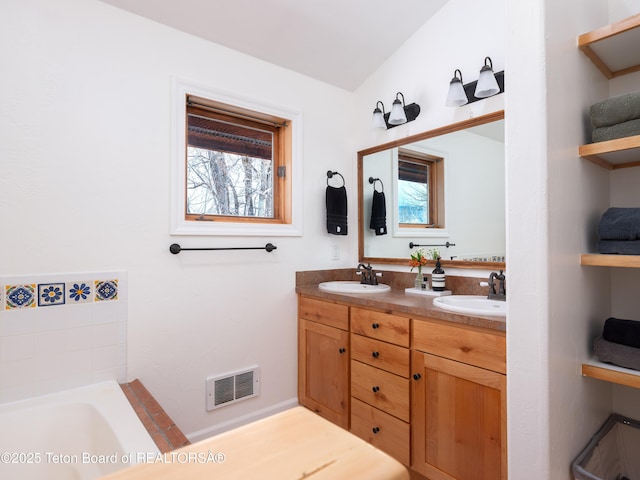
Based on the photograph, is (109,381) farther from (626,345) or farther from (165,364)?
(626,345)

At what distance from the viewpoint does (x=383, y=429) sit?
1.82 metres

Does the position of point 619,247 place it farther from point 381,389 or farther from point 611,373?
point 381,389

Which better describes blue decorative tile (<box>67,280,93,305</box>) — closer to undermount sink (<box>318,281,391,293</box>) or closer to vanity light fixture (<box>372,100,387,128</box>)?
undermount sink (<box>318,281,391,293</box>)

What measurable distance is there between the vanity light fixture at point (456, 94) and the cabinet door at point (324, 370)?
4.84 feet

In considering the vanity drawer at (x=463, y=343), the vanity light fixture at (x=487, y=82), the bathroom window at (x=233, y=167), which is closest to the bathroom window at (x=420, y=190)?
the vanity light fixture at (x=487, y=82)

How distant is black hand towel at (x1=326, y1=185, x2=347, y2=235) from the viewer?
2559mm

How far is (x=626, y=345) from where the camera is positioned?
1.13 metres

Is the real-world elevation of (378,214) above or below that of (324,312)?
above

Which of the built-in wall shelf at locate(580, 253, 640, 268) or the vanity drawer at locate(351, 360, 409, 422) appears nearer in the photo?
the built-in wall shelf at locate(580, 253, 640, 268)

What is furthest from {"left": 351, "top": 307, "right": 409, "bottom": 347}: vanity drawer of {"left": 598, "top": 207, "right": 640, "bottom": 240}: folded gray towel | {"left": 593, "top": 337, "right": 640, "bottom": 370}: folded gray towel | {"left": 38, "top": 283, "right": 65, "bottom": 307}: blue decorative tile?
{"left": 38, "top": 283, "right": 65, "bottom": 307}: blue decorative tile

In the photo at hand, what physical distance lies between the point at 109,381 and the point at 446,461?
5.36ft

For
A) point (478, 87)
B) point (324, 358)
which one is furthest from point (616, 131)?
point (324, 358)

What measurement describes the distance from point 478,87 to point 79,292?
7.44 ft

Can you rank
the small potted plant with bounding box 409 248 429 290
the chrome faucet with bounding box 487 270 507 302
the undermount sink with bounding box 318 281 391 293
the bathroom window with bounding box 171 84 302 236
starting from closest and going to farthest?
the chrome faucet with bounding box 487 270 507 302 < the bathroom window with bounding box 171 84 302 236 < the small potted plant with bounding box 409 248 429 290 < the undermount sink with bounding box 318 281 391 293
